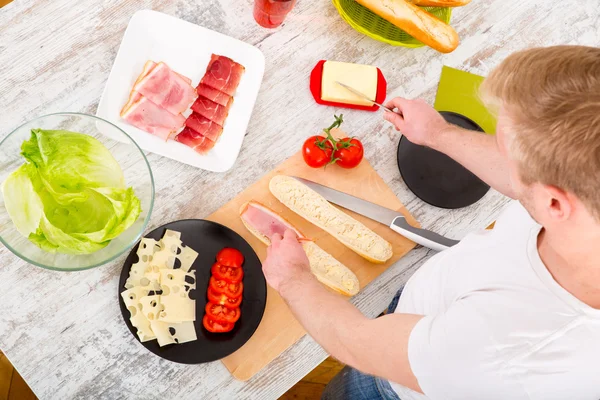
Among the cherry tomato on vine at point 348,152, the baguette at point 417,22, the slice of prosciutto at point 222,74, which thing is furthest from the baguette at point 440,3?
the slice of prosciutto at point 222,74

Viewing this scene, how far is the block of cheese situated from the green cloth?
0.26m

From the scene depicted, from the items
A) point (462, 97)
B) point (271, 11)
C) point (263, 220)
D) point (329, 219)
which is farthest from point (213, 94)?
point (462, 97)

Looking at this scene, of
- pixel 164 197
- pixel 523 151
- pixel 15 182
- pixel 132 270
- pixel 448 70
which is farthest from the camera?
pixel 448 70

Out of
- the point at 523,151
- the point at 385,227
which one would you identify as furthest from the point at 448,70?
the point at 523,151

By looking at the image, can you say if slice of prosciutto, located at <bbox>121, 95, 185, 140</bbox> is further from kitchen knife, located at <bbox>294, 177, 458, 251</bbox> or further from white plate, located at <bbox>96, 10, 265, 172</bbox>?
kitchen knife, located at <bbox>294, 177, 458, 251</bbox>

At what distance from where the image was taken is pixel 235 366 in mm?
1501

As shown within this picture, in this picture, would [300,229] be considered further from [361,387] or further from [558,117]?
[558,117]

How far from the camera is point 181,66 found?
5.39 ft

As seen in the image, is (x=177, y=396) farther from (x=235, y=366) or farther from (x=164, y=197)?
(x=164, y=197)

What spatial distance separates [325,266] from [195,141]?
55 centimetres

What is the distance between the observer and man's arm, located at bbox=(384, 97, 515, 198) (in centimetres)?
141

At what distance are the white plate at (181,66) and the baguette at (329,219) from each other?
20 cm

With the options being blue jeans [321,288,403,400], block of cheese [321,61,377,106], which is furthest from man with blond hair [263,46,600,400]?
block of cheese [321,61,377,106]

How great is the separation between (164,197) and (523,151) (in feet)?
3.54
